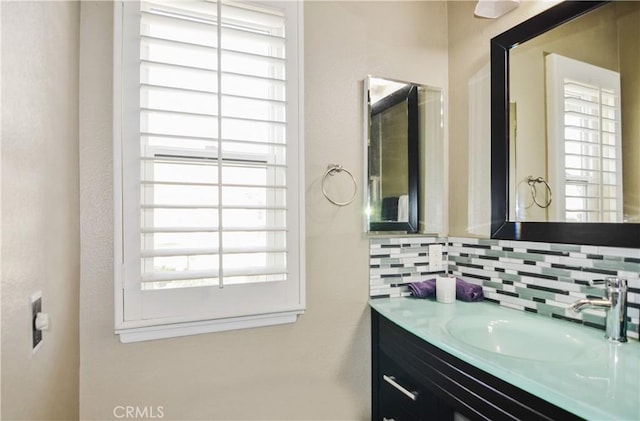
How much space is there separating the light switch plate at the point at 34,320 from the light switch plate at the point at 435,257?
5.15 feet

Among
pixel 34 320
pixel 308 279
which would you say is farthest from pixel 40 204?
pixel 308 279

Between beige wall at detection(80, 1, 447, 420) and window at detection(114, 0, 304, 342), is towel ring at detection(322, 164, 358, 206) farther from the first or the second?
window at detection(114, 0, 304, 342)

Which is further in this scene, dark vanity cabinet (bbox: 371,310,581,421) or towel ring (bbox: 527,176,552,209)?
towel ring (bbox: 527,176,552,209)

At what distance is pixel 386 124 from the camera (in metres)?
1.65

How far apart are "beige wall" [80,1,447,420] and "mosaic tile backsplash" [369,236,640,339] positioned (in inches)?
6.5

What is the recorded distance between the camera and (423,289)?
5.33 ft

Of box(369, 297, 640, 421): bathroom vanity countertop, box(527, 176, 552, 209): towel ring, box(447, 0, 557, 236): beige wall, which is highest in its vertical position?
box(447, 0, 557, 236): beige wall

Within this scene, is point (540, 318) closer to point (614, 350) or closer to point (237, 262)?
point (614, 350)

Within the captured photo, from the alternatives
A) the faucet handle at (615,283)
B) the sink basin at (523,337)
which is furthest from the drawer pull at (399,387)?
the faucet handle at (615,283)

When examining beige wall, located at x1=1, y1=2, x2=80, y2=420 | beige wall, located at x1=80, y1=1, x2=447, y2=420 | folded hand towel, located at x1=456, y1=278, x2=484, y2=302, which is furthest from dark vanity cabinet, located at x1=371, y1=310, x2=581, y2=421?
beige wall, located at x1=1, y1=2, x2=80, y2=420

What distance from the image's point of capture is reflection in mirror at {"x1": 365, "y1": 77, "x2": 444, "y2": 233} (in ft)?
5.32

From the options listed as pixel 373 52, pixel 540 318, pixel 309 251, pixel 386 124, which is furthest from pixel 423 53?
pixel 540 318

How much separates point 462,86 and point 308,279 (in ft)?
4.07

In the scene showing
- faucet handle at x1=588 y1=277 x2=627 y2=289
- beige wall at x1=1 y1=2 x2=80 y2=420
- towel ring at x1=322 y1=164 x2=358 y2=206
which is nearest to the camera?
beige wall at x1=1 y1=2 x2=80 y2=420
